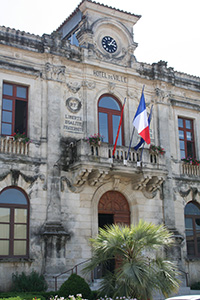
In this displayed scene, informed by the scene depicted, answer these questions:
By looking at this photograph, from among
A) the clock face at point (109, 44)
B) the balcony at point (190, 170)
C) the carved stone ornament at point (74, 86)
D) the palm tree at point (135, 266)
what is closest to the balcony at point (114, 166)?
the balcony at point (190, 170)

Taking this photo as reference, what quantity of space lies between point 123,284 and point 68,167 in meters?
6.78

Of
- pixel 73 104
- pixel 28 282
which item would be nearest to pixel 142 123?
pixel 73 104

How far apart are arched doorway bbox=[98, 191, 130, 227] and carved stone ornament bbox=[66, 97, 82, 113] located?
3.90 metres

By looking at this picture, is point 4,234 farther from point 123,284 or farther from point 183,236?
point 183,236

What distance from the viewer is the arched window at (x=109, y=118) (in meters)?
19.7

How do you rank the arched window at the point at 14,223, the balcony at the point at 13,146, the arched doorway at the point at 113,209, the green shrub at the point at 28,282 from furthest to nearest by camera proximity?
1. the arched doorway at the point at 113,209
2. the balcony at the point at 13,146
3. the arched window at the point at 14,223
4. the green shrub at the point at 28,282

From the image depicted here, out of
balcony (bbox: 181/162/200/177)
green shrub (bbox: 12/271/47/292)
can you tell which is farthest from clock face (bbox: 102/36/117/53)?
green shrub (bbox: 12/271/47/292)

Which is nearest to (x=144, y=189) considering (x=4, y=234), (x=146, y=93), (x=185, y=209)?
(x=185, y=209)

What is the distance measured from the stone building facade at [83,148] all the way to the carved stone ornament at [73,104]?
0.05 metres

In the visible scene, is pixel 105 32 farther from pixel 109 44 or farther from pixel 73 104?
pixel 73 104

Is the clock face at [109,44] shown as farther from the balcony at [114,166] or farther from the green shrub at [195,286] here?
the green shrub at [195,286]

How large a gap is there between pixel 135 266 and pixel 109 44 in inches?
480

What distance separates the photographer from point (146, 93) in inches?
846

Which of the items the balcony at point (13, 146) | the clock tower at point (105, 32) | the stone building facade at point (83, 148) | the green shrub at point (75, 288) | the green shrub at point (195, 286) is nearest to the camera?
the green shrub at point (75, 288)
